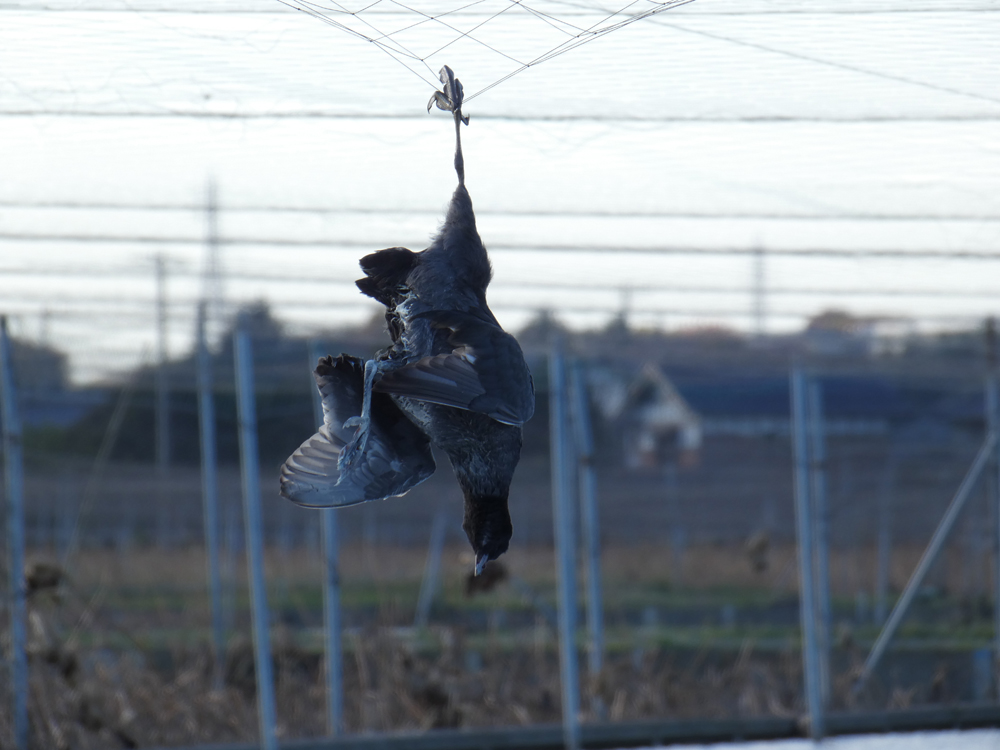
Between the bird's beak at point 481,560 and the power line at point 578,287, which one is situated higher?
the power line at point 578,287

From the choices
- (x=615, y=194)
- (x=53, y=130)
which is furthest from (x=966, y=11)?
(x=53, y=130)

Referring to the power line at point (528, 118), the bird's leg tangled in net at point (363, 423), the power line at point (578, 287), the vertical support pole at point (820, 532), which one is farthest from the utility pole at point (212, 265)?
the vertical support pole at point (820, 532)

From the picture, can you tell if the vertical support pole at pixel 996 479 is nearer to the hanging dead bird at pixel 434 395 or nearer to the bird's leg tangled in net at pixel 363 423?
the hanging dead bird at pixel 434 395

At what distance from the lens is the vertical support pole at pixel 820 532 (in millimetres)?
6789

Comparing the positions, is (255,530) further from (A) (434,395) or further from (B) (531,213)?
(A) (434,395)

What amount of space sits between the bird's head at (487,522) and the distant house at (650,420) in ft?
45.1

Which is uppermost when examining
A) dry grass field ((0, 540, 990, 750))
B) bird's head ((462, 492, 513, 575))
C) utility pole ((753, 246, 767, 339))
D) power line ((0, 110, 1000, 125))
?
power line ((0, 110, 1000, 125))

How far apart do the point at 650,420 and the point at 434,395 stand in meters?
18.1

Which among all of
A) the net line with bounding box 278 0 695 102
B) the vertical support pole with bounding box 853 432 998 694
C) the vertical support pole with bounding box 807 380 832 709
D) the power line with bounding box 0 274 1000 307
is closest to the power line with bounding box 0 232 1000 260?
the power line with bounding box 0 274 1000 307

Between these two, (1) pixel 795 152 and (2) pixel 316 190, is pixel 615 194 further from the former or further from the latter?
(2) pixel 316 190

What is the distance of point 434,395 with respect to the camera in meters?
2.01

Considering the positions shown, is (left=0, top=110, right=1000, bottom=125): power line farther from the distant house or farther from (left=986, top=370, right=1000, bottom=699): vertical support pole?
the distant house

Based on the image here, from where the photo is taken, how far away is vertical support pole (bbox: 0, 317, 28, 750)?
220 inches

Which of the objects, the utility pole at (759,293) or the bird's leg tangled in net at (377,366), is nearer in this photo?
the bird's leg tangled in net at (377,366)
